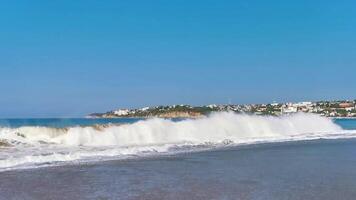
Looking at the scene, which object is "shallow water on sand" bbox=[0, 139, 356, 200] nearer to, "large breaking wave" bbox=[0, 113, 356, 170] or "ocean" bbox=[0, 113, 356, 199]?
"ocean" bbox=[0, 113, 356, 199]

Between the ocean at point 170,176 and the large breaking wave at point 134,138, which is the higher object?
the large breaking wave at point 134,138

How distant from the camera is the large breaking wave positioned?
21.1 metres

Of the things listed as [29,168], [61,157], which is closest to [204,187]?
[29,168]

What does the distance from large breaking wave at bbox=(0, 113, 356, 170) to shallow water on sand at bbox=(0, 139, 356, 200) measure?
2.83 m

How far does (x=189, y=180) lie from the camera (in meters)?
13.8

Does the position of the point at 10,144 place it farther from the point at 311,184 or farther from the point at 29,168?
the point at 311,184

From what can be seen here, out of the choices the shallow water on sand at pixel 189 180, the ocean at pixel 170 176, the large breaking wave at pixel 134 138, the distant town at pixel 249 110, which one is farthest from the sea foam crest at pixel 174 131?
the distant town at pixel 249 110

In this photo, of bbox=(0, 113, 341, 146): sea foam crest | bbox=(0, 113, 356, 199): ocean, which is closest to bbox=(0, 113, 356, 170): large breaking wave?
bbox=(0, 113, 341, 146): sea foam crest

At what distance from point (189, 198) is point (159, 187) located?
1684 millimetres

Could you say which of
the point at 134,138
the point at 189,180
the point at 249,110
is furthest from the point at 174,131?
the point at 249,110

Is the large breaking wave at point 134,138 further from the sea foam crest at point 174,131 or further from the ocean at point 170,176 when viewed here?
the ocean at point 170,176

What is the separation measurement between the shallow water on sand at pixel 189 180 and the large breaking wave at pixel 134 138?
283 centimetres

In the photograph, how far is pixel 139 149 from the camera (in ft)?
81.4

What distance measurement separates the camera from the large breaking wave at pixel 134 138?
21.1 meters
